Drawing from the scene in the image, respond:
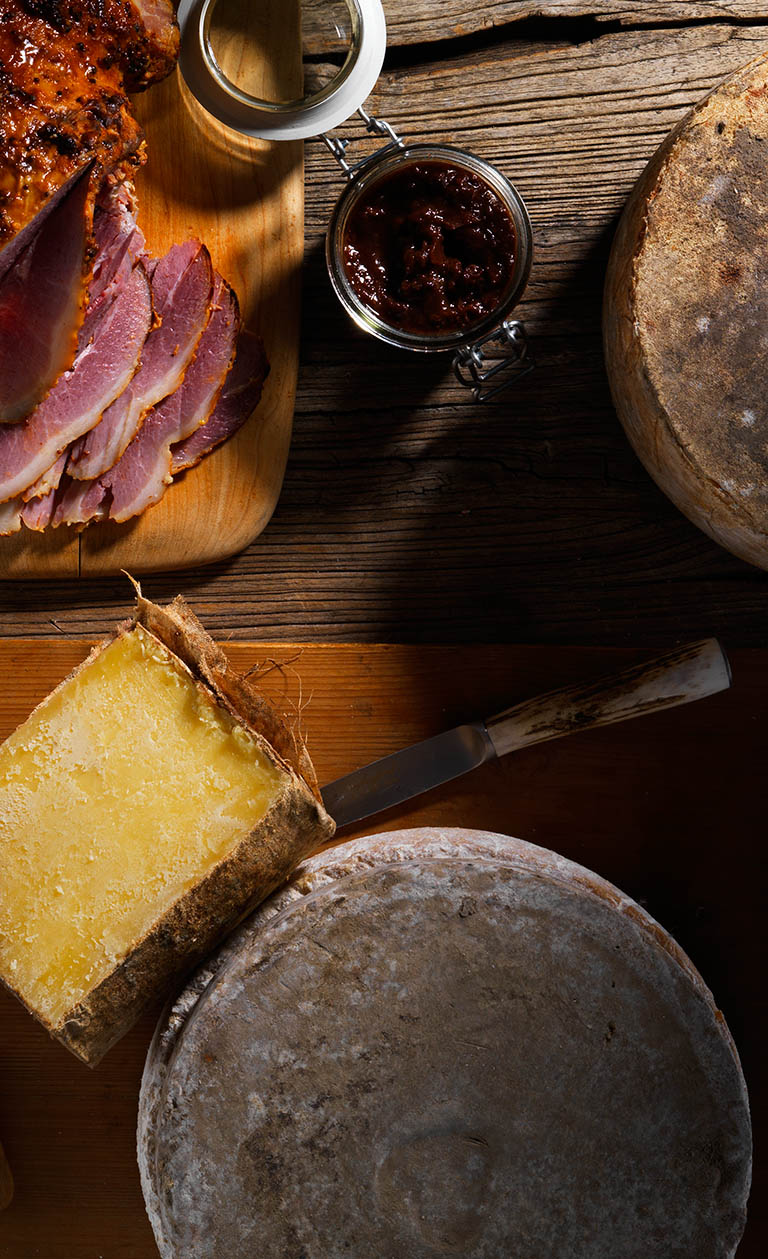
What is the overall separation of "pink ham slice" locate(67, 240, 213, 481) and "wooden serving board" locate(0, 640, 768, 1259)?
0.54 meters

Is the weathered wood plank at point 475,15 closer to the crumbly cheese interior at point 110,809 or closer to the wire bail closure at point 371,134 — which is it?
the wire bail closure at point 371,134

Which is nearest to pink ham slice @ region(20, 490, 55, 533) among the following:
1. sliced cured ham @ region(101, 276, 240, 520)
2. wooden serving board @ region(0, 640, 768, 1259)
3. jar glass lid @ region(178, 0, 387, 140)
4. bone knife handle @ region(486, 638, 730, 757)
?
sliced cured ham @ region(101, 276, 240, 520)

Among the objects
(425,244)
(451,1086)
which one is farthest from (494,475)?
(451,1086)

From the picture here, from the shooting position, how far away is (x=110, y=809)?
6.57 feet

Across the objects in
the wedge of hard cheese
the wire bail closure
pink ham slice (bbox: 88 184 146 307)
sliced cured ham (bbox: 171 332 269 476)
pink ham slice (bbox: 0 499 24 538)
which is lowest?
the wedge of hard cheese

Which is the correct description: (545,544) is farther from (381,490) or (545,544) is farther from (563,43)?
(563,43)

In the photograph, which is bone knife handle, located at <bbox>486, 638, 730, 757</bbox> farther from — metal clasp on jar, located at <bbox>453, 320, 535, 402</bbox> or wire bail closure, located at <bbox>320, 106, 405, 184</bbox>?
wire bail closure, located at <bbox>320, 106, 405, 184</bbox>

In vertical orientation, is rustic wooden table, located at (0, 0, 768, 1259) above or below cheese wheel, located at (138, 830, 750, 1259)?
above

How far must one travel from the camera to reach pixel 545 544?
92.4 inches

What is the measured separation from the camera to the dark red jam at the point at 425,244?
208 centimetres

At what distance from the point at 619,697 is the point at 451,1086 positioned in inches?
34.8

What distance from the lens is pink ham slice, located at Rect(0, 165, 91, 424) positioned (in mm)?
2023

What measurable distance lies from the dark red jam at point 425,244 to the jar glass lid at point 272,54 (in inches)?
9.6

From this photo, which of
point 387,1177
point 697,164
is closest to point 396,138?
point 697,164
